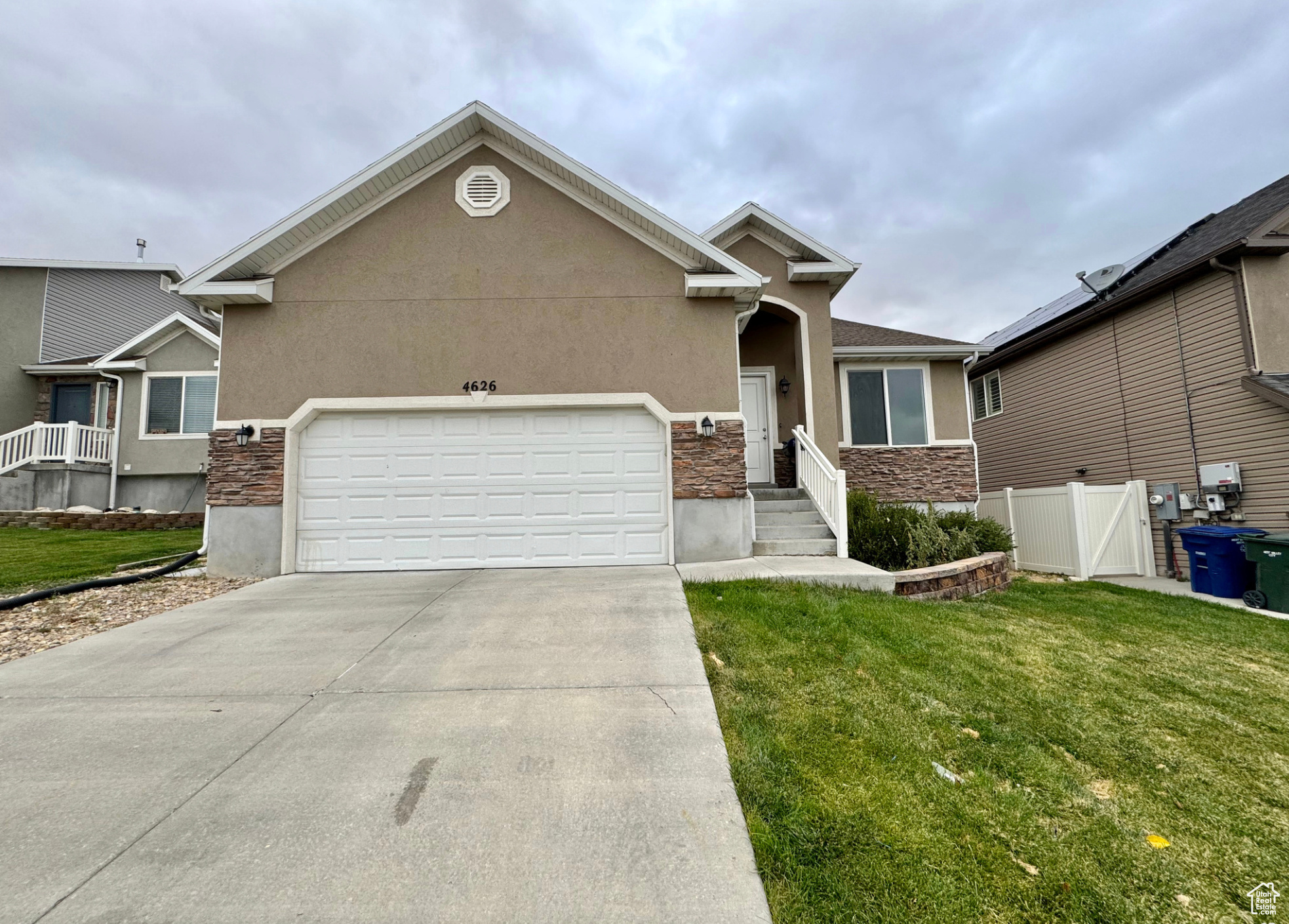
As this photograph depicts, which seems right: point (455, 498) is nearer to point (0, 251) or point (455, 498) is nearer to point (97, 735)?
point (97, 735)

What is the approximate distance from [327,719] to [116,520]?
13.3m

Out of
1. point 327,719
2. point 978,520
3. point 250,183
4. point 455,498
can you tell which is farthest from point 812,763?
point 250,183

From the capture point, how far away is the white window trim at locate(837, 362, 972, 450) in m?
11.6

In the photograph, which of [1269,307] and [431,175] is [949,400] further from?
[431,175]

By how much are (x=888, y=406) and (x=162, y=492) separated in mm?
17491

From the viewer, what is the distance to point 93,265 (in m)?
17.6

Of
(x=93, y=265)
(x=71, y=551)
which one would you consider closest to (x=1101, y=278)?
(x=71, y=551)

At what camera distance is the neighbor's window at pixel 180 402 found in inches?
571

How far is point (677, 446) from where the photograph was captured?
800 centimetres

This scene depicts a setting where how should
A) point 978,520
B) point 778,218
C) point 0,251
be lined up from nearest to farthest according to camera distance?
point 978,520 < point 778,218 < point 0,251

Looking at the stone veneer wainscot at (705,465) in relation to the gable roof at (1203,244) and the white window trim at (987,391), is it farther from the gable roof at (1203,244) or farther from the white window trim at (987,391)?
the white window trim at (987,391)

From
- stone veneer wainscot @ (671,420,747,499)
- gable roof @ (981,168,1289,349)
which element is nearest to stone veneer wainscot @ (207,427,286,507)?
stone veneer wainscot @ (671,420,747,499)

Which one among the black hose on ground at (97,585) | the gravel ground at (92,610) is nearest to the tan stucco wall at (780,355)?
the gravel ground at (92,610)

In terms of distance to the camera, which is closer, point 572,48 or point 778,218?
point 778,218
